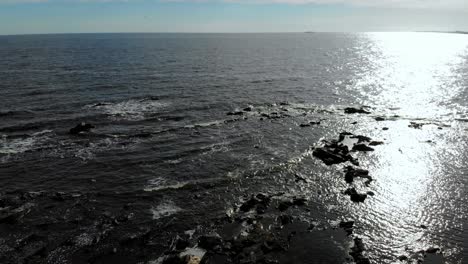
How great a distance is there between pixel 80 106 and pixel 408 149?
58952mm

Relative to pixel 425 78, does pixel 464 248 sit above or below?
below

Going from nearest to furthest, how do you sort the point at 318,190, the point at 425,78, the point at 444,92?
the point at 318,190 → the point at 444,92 → the point at 425,78

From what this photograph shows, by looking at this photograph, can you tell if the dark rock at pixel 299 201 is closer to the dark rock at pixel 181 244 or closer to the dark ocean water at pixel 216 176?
the dark ocean water at pixel 216 176

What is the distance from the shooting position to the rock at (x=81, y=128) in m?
52.2

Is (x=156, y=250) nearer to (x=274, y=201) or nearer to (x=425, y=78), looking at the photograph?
(x=274, y=201)

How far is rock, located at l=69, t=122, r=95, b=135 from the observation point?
52250 millimetres

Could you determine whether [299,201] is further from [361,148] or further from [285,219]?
[361,148]

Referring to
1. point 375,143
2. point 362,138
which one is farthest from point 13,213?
point 375,143

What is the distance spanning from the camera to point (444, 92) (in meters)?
89.4

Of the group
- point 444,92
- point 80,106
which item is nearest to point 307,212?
point 80,106

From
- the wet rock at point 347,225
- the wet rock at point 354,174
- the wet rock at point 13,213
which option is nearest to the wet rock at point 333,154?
the wet rock at point 354,174

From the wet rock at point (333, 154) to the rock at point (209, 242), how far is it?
20.7 meters

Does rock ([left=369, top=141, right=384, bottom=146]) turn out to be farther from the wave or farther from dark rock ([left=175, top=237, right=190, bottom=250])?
the wave

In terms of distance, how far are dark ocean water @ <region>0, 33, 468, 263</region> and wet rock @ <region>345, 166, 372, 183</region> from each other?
874mm
